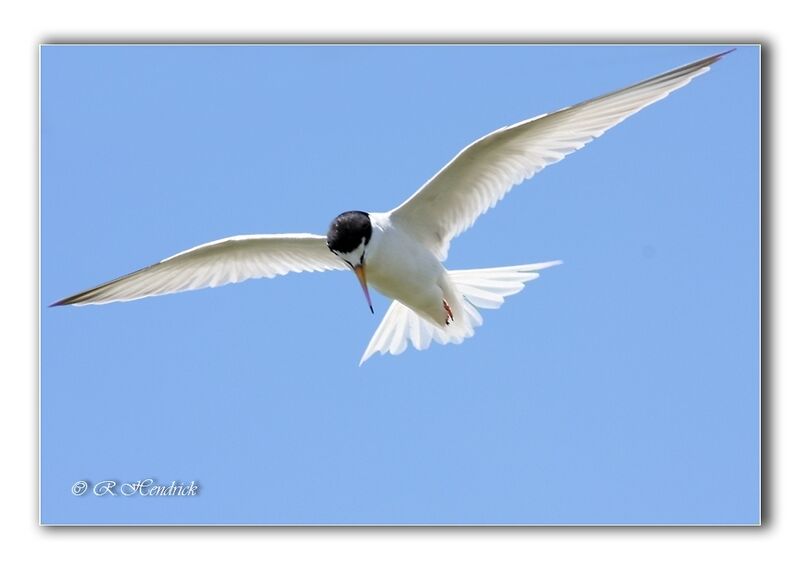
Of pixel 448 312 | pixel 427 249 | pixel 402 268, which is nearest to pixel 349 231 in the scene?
pixel 402 268

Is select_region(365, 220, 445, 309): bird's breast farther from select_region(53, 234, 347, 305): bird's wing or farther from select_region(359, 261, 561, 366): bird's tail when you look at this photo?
select_region(53, 234, 347, 305): bird's wing

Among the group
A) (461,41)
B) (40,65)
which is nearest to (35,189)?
(40,65)

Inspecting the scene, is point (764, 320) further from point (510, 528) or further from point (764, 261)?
point (510, 528)

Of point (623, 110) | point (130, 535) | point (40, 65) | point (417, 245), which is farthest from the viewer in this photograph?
point (417, 245)

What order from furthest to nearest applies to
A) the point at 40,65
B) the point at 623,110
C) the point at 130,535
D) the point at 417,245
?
the point at 417,245
the point at 623,110
the point at 40,65
the point at 130,535

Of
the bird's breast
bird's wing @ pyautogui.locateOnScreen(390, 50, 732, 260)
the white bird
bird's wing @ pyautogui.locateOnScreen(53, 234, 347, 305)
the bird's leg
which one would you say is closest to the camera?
bird's wing @ pyautogui.locateOnScreen(390, 50, 732, 260)

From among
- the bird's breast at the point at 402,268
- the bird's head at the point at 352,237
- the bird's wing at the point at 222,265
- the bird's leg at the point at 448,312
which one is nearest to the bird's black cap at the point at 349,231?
the bird's head at the point at 352,237

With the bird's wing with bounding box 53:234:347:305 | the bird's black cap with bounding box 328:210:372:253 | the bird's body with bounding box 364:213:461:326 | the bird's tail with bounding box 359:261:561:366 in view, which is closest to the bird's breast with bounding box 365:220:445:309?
the bird's body with bounding box 364:213:461:326

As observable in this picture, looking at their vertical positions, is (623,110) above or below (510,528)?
above
